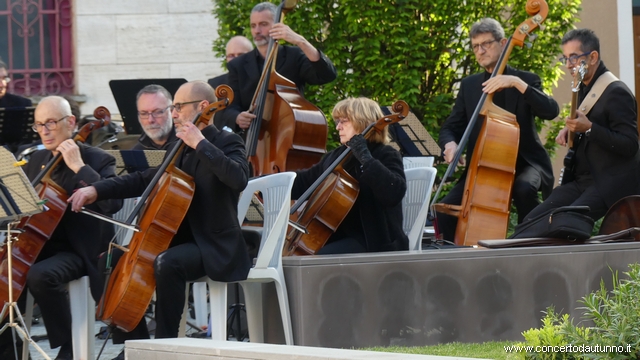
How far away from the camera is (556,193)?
6.31m

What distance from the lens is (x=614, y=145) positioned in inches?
237

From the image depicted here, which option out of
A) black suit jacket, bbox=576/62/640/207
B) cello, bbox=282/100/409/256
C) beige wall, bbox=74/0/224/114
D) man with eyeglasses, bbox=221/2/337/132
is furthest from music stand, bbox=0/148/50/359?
beige wall, bbox=74/0/224/114

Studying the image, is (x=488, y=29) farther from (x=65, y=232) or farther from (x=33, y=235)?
(x=33, y=235)

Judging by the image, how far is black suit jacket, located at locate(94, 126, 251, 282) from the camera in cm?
499

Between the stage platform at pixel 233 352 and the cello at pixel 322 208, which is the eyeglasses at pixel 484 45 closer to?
the cello at pixel 322 208

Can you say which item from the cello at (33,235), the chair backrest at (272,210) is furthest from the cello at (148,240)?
the cello at (33,235)

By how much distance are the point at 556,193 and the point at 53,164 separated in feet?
9.73

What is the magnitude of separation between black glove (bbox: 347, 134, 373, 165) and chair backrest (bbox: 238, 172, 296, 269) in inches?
15.6

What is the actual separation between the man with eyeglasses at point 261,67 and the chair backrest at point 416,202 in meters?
1.12

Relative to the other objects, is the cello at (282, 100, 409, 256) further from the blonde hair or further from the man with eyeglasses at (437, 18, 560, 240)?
the man with eyeglasses at (437, 18, 560, 240)

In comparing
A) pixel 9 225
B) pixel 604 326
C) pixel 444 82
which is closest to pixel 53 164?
pixel 9 225

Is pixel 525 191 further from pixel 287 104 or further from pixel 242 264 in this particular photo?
pixel 242 264

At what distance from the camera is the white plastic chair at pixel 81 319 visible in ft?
17.8

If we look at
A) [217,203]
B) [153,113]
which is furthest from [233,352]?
[153,113]
